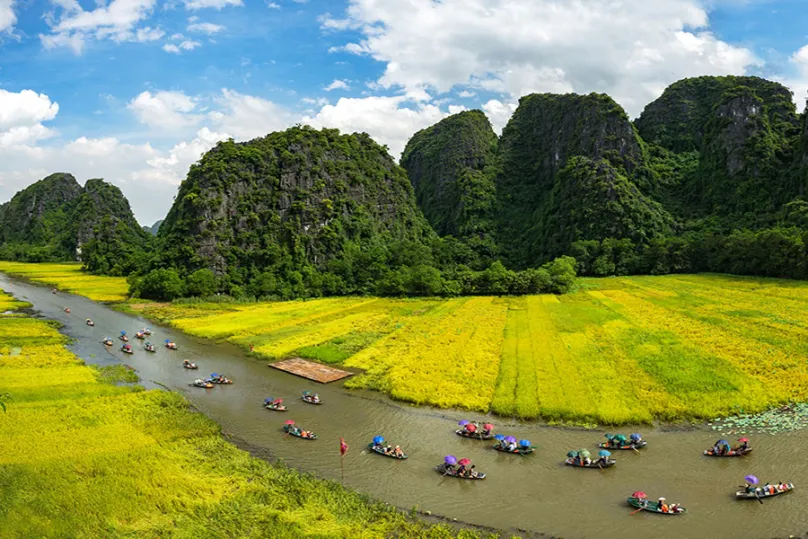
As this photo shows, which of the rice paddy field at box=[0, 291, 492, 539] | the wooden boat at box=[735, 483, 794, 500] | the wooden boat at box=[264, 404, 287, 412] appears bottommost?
the rice paddy field at box=[0, 291, 492, 539]

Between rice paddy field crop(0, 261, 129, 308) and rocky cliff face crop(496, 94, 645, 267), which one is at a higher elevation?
rocky cliff face crop(496, 94, 645, 267)

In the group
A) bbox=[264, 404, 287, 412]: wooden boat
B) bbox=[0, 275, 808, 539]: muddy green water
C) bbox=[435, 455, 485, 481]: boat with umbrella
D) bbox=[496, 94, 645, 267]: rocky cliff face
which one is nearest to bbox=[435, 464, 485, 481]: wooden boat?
bbox=[435, 455, 485, 481]: boat with umbrella

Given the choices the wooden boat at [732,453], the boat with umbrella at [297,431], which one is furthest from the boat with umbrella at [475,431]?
the wooden boat at [732,453]

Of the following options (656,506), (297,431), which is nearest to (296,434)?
(297,431)

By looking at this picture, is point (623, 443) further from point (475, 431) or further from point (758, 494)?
point (475, 431)

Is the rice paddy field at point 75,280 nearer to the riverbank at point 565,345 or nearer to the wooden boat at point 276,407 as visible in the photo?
the riverbank at point 565,345

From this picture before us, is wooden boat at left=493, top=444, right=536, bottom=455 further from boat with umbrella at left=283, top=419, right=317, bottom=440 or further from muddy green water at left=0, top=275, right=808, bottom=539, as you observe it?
boat with umbrella at left=283, top=419, right=317, bottom=440

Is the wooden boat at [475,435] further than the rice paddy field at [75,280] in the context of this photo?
No
